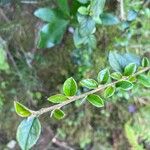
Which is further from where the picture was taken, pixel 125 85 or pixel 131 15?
pixel 131 15

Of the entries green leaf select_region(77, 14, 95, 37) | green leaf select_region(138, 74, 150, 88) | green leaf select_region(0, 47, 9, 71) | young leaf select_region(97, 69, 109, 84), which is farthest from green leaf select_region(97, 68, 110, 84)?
green leaf select_region(0, 47, 9, 71)

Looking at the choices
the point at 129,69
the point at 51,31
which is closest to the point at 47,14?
the point at 51,31

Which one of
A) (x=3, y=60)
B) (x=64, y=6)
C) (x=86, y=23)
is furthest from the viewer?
(x=3, y=60)

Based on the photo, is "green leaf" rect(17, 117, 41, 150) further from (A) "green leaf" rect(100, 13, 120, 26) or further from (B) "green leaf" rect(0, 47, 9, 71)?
(B) "green leaf" rect(0, 47, 9, 71)

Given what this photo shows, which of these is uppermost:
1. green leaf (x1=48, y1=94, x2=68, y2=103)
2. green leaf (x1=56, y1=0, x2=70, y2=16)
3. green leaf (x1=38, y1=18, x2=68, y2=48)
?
green leaf (x1=48, y1=94, x2=68, y2=103)

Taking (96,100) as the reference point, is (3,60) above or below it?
below

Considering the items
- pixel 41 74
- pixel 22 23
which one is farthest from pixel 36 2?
pixel 41 74

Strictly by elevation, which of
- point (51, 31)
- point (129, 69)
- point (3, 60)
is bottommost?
point (3, 60)

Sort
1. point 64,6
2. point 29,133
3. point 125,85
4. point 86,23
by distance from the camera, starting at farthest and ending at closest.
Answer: point 64,6 → point 86,23 → point 125,85 → point 29,133

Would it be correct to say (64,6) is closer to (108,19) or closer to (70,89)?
(108,19)
